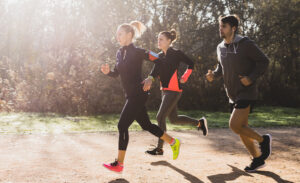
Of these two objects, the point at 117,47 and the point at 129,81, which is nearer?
the point at 129,81

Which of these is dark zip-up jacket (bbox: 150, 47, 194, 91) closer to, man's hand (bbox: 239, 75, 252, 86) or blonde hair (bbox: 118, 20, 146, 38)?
blonde hair (bbox: 118, 20, 146, 38)

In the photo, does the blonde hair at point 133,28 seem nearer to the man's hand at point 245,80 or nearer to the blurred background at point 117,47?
the man's hand at point 245,80

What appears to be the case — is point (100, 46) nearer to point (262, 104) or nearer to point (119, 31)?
point (262, 104)

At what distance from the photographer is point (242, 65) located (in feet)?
14.4

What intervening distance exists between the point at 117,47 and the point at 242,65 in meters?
10.9

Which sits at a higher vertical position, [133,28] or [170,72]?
[133,28]

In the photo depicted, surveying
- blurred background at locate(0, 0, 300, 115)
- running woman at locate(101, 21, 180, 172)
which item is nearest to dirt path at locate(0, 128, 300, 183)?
running woman at locate(101, 21, 180, 172)

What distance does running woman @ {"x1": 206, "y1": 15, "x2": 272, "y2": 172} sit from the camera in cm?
432

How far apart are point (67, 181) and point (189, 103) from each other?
36.6 feet

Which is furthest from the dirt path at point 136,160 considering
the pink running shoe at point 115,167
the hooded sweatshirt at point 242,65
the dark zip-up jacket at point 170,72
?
the dark zip-up jacket at point 170,72

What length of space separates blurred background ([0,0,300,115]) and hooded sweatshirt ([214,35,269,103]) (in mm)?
9102

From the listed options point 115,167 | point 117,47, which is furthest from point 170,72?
point 117,47

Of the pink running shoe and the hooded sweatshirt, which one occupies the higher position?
the hooded sweatshirt

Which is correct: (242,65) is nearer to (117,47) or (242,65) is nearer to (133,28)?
(133,28)
